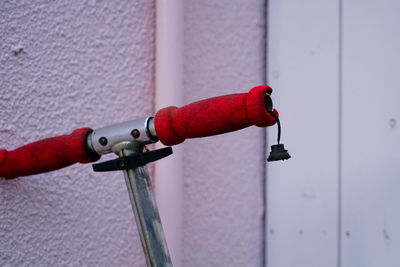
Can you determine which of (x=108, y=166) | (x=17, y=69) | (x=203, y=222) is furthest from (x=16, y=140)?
(x=203, y=222)

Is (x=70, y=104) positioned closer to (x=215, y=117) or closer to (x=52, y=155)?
(x=52, y=155)

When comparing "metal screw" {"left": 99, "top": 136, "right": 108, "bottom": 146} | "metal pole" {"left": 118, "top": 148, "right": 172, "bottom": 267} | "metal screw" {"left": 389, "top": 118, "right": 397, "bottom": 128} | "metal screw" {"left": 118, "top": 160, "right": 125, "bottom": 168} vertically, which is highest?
"metal screw" {"left": 389, "top": 118, "right": 397, "bottom": 128}

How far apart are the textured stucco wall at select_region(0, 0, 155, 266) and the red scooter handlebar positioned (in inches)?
3.8

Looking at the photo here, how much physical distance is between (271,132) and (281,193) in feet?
0.34

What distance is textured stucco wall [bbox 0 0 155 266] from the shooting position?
550mm

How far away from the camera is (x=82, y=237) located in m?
0.60

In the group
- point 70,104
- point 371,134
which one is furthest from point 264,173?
point 70,104

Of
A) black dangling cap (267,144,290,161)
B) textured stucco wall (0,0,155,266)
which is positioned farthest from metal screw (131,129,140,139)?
textured stucco wall (0,0,155,266)

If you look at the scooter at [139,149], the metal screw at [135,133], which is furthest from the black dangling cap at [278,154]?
the metal screw at [135,133]

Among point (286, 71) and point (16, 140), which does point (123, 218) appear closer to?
point (16, 140)

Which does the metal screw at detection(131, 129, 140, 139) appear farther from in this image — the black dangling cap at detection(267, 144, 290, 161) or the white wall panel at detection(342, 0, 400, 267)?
the white wall panel at detection(342, 0, 400, 267)

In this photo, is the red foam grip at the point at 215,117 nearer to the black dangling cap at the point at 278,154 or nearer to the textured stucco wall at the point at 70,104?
the black dangling cap at the point at 278,154

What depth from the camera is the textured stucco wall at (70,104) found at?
55cm

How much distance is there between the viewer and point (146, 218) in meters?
0.41
